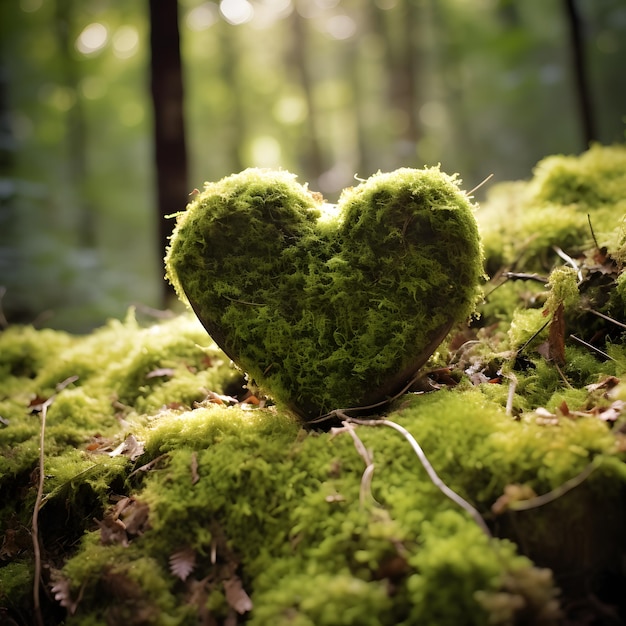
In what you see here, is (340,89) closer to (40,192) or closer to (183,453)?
(40,192)

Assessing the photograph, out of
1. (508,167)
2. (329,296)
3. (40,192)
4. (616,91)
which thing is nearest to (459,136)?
(508,167)

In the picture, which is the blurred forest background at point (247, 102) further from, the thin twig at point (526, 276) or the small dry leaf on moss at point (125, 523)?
the small dry leaf on moss at point (125, 523)

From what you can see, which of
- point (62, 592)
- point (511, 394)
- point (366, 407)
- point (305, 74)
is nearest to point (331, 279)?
point (366, 407)

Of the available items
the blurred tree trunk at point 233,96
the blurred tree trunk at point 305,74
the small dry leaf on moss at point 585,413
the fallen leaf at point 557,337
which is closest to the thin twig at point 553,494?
the small dry leaf on moss at point 585,413

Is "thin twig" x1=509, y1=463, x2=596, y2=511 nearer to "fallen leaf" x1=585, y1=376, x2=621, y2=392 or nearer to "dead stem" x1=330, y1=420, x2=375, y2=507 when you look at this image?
"dead stem" x1=330, y1=420, x2=375, y2=507

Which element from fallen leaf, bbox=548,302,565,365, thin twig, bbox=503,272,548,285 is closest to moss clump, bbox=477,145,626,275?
thin twig, bbox=503,272,548,285

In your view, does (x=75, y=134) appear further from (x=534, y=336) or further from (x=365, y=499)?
(x=365, y=499)
